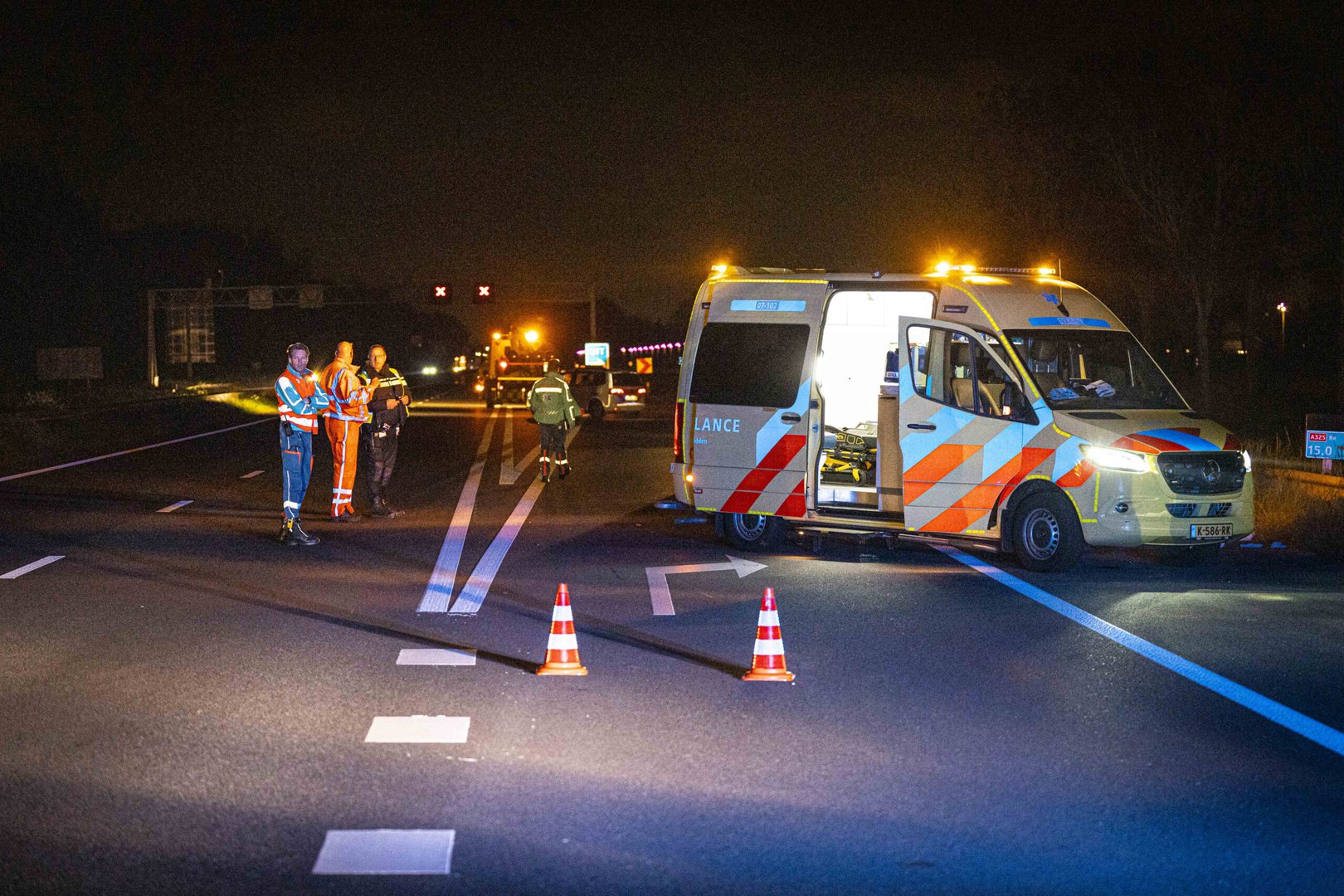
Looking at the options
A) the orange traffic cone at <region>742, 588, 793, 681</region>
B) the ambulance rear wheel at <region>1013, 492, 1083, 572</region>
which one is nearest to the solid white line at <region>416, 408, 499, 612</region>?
the orange traffic cone at <region>742, 588, 793, 681</region>

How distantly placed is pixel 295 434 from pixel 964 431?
627 cm

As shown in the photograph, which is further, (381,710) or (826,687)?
(826,687)

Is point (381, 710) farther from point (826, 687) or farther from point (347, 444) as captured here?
point (347, 444)

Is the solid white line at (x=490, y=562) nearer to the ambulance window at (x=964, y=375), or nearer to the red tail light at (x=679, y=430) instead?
the red tail light at (x=679, y=430)

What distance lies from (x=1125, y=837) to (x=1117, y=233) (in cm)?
2965

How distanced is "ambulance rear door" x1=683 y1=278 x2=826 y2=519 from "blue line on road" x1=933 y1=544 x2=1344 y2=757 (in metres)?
2.37

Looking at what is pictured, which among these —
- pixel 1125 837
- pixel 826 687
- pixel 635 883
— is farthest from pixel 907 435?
pixel 635 883

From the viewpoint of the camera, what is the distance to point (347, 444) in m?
16.8

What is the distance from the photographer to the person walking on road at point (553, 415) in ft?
72.9

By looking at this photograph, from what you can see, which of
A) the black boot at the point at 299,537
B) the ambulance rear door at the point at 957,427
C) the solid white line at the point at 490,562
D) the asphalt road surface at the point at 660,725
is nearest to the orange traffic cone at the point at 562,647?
the asphalt road surface at the point at 660,725

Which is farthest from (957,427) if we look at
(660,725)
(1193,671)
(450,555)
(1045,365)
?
(660,725)

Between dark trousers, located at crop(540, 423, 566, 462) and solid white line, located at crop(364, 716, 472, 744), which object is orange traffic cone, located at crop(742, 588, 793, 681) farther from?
dark trousers, located at crop(540, 423, 566, 462)

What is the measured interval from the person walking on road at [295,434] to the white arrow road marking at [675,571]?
12.1 ft

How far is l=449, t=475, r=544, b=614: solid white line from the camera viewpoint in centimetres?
1149
